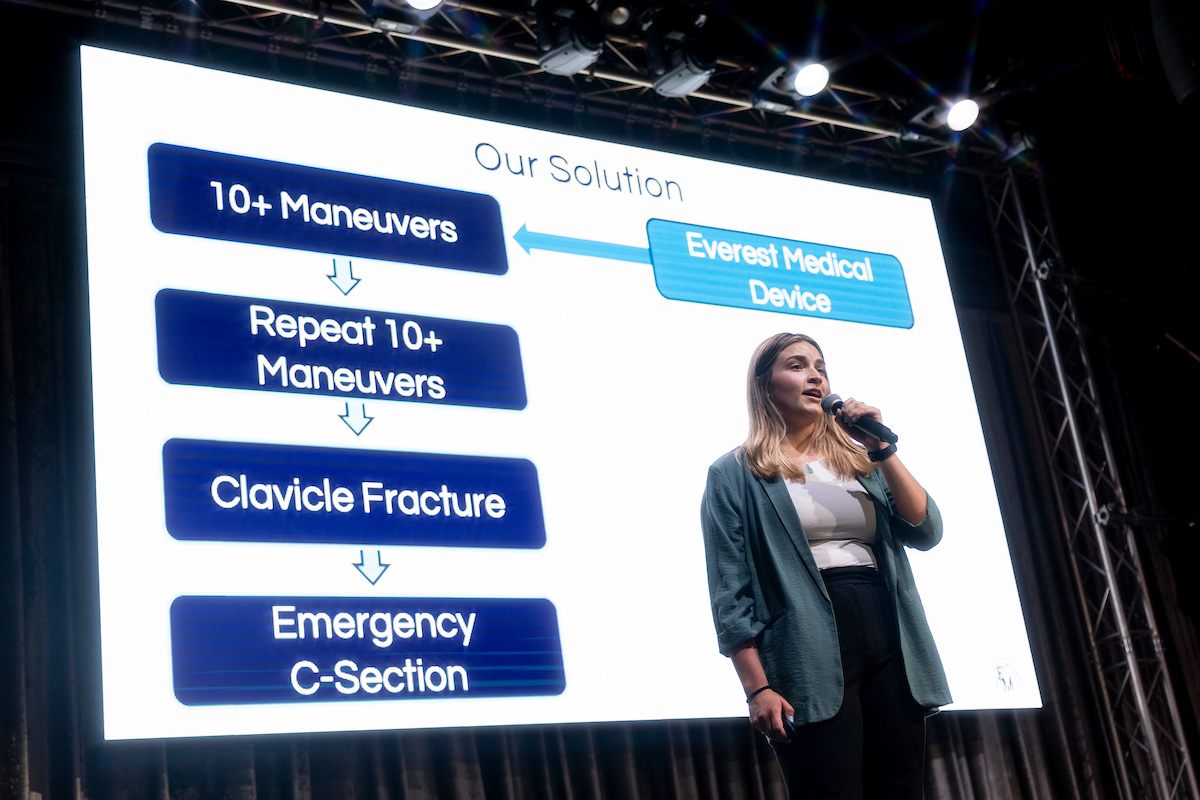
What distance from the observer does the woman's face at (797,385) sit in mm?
2750

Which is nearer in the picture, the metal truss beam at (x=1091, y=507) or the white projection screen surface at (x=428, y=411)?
the white projection screen surface at (x=428, y=411)

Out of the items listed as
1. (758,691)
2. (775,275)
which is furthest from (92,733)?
(775,275)

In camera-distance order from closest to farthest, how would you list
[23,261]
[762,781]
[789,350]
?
[789,350] → [23,261] → [762,781]

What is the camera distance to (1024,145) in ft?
16.1

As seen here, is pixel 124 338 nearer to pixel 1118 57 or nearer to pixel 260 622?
pixel 260 622

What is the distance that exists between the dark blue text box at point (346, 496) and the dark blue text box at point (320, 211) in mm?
608

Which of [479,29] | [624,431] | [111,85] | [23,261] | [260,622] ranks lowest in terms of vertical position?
[260,622]

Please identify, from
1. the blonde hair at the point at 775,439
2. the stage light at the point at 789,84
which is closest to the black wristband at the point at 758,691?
the blonde hair at the point at 775,439

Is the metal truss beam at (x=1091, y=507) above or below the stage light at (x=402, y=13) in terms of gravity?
below

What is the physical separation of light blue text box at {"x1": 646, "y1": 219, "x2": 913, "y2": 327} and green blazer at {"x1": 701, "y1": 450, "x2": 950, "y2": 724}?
1.38 metres

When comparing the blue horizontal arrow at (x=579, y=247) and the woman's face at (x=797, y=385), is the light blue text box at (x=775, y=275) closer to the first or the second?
the blue horizontal arrow at (x=579, y=247)

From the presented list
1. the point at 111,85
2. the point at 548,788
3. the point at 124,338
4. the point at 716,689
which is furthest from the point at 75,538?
the point at 716,689

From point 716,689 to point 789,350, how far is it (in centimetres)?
104

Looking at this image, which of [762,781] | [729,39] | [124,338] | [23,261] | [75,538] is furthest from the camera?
[729,39]
